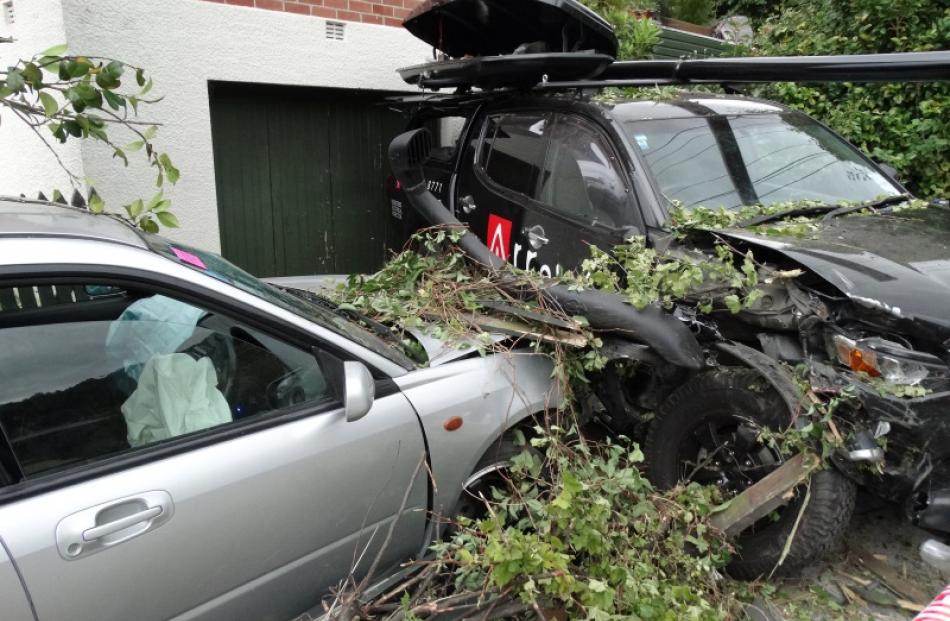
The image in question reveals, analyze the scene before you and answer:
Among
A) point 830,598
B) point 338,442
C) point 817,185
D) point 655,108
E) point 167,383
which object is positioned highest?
point 655,108

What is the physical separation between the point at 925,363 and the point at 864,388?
8.6 inches

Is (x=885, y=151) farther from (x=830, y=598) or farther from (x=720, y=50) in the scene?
(x=830, y=598)

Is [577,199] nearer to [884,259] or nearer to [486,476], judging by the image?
[884,259]

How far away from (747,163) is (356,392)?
2.86 metres

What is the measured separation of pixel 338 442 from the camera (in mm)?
2256

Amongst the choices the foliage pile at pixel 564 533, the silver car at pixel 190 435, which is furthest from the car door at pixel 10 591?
the foliage pile at pixel 564 533

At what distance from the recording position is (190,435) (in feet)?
6.76

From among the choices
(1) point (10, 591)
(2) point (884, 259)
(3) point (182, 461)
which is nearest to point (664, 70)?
(2) point (884, 259)

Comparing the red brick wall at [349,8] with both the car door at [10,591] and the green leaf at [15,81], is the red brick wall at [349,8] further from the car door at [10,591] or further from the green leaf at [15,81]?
the car door at [10,591]

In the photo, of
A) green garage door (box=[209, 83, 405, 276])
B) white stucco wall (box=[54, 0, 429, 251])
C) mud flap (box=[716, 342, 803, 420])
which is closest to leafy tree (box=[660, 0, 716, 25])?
green garage door (box=[209, 83, 405, 276])

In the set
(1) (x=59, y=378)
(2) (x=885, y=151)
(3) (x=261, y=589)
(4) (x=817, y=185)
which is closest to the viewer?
(1) (x=59, y=378)

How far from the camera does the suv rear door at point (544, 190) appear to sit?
3744 mm

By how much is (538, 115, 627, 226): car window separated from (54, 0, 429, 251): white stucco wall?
2633 mm

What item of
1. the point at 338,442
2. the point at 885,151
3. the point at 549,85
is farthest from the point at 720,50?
the point at 338,442
